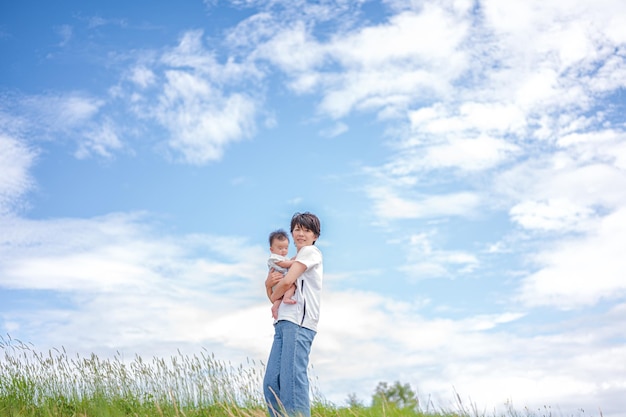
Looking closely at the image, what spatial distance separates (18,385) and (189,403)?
9.78 feet

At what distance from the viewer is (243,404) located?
978 centimetres

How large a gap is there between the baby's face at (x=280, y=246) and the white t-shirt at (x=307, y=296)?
0.51 m

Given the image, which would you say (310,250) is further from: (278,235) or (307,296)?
(278,235)

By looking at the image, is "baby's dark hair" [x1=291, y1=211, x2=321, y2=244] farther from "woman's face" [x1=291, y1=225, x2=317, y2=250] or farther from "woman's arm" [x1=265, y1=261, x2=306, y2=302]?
"woman's arm" [x1=265, y1=261, x2=306, y2=302]

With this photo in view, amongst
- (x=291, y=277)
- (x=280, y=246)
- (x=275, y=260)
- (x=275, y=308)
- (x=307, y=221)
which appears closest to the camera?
(x=291, y=277)

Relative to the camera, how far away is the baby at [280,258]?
5926 mm

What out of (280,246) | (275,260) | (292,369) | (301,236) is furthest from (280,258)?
(292,369)

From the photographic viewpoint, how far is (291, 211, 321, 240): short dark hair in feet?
20.2

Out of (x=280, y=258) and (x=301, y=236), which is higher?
(x=301, y=236)

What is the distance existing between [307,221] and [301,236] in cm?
15

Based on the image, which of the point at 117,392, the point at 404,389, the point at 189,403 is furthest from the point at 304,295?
the point at 404,389

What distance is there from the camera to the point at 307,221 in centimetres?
616

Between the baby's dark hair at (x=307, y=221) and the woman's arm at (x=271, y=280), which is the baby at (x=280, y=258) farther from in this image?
the baby's dark hair at (x=307, y=221)

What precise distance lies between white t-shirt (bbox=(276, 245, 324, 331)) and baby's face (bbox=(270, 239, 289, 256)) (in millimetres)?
507
